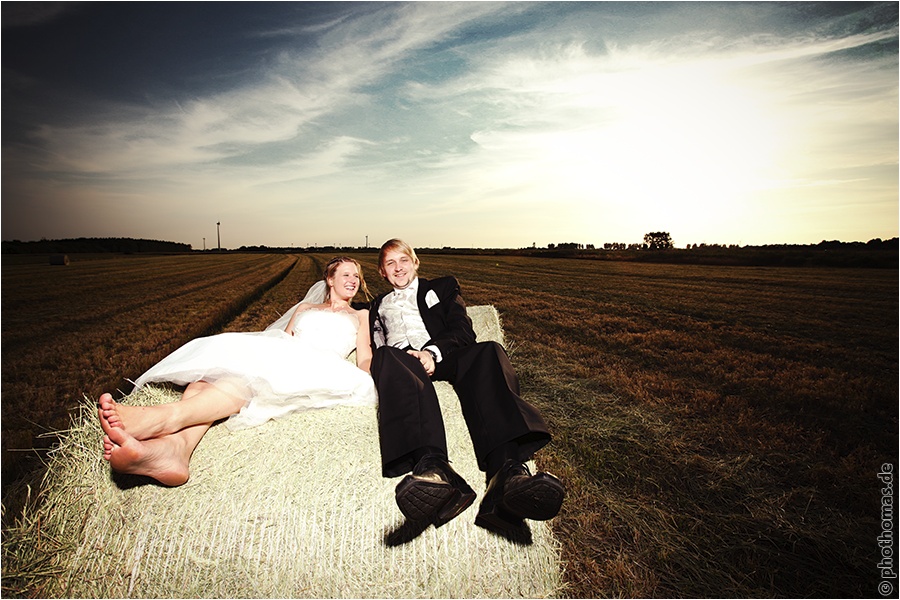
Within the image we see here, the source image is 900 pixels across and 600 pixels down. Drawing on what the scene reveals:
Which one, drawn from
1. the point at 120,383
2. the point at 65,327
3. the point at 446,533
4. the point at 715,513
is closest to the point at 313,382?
the point at 446,533

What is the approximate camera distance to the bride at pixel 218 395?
2375 mm

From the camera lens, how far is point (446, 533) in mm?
2535

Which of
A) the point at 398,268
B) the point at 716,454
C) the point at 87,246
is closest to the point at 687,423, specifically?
the point at 716,454

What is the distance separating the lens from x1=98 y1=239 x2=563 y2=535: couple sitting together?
2381 mm

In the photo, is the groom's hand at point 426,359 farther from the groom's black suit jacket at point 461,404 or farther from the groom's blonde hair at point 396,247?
the groom's blonde hair at point 396,247

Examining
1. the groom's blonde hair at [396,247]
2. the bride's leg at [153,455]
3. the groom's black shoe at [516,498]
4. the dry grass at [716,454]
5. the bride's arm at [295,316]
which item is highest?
the groom's blonde hair at [396,247]

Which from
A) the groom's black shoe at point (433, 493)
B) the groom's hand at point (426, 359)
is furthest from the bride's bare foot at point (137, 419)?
the groom's hand at point (426, 359)

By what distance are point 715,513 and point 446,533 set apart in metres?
2.13

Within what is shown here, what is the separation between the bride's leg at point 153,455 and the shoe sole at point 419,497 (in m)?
1.27

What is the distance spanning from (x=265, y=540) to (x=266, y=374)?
3.18ft

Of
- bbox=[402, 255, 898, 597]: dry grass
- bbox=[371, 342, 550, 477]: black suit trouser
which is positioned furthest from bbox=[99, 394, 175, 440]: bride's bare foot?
bbox=[402, 255, 898, 597]: dry grass

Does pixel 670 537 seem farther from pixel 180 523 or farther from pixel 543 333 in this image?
pixel 543 333

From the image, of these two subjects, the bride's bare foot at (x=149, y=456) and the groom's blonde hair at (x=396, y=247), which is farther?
the groom's blonde hair at (x=396, y=247)

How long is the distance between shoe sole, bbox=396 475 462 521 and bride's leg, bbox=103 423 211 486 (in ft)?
4.17
